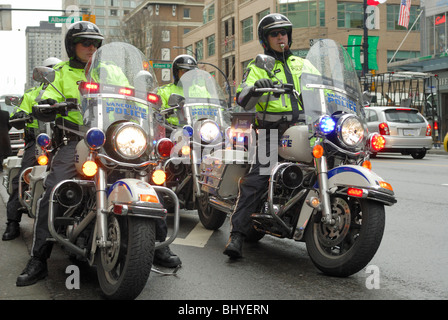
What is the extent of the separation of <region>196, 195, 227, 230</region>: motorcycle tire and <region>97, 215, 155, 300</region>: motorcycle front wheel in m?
2.80

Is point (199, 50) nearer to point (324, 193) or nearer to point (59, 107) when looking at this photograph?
point (59, 107)

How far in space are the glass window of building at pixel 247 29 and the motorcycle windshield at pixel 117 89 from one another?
5078 cm

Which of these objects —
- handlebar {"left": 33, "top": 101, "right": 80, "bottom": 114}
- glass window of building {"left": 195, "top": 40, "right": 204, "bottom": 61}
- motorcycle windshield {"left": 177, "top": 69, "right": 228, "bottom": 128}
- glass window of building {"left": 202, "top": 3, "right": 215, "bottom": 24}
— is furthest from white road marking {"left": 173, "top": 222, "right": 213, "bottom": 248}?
glass window of building {"left": 195, "top": 40, "right": 204, "bottom": 61}

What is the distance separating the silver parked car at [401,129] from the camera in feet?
60.5

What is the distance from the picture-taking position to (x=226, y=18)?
205ft

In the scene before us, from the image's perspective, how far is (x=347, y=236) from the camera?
445 cm

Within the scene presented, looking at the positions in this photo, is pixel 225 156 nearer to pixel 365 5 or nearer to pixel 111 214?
pixel 111 214

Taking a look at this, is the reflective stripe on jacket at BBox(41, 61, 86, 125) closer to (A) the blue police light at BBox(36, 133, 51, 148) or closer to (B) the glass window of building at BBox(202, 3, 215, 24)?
(A) the blue police light at BBox(36, 133, 51, 148)

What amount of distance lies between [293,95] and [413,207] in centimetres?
376

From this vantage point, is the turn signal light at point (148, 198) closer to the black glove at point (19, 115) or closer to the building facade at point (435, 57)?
the black glove at point (19, 115)

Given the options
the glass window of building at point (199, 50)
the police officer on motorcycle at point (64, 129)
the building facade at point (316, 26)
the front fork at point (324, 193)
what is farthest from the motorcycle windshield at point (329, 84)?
the glass window of building at point (199, 50)

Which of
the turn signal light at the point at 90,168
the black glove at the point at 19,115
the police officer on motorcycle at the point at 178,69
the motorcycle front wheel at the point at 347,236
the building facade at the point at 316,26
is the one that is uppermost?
the building facade at the point at 316,26

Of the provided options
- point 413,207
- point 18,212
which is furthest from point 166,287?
point 413,207

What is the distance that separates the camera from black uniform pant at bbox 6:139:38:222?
22.2 ft
